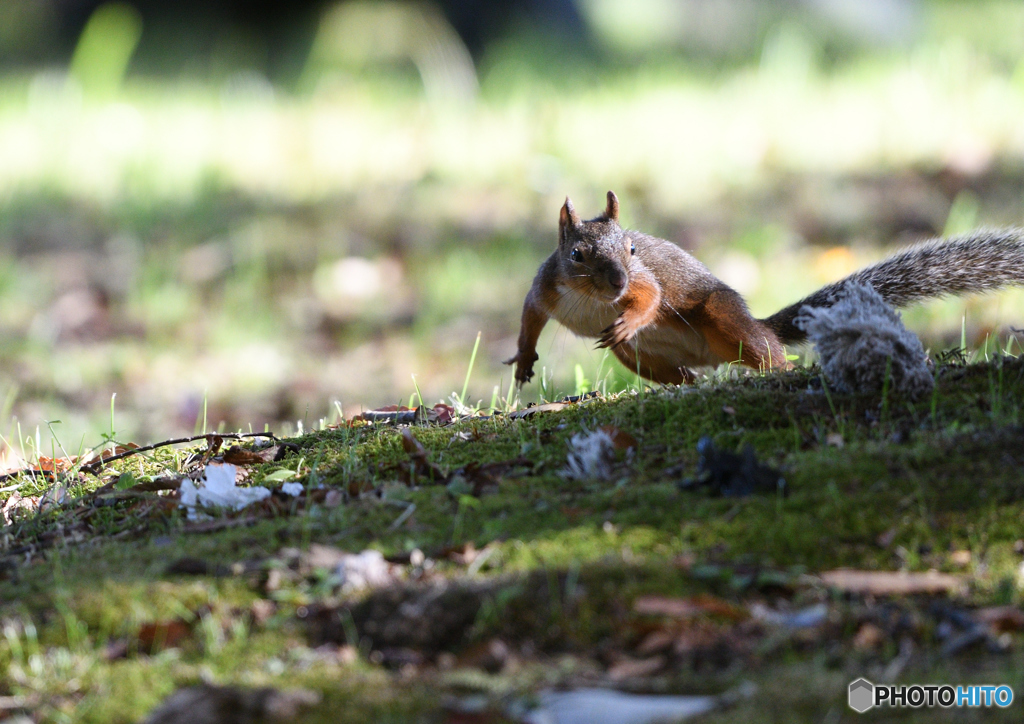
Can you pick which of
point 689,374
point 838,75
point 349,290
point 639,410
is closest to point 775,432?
point 639,410

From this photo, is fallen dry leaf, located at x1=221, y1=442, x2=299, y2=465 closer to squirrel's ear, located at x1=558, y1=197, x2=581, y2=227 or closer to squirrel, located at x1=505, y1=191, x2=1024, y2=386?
squirrel, located at x1=505, y1=191, x2=1024, y2=386

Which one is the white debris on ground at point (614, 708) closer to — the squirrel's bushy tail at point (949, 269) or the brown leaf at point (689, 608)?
the brown leaf at point (689, 608)

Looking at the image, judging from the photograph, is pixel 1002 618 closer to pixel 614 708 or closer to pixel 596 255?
pixel 614 708

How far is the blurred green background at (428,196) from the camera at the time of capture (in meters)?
5.37

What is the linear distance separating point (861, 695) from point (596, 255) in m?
2.32

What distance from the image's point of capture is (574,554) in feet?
5.56

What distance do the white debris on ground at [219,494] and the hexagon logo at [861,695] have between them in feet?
4.37

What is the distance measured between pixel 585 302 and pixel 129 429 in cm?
253

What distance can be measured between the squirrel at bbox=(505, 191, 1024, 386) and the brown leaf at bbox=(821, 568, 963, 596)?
159cm

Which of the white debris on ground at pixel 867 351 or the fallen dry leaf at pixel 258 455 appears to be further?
the fallen dry leaf at pixel 258 455

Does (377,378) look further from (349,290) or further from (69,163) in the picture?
(69,163)

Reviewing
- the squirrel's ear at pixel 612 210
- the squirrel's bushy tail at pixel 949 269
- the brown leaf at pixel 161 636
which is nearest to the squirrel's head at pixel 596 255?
the squirrel's ear at pixel 612 210

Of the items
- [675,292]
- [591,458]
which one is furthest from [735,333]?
[591,458]

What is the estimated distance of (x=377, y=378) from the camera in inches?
210
